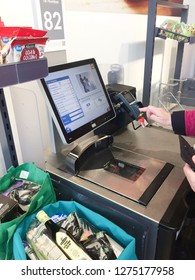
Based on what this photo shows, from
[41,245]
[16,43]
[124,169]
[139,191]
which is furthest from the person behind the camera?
[124,169]

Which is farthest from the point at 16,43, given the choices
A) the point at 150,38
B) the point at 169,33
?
the point at 169,33

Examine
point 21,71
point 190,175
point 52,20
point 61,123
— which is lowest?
point 190,175

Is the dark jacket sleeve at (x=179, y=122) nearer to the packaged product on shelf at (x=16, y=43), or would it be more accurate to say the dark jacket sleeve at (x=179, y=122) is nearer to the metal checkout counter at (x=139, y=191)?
the metal checkout counter at (x=139, y=191)

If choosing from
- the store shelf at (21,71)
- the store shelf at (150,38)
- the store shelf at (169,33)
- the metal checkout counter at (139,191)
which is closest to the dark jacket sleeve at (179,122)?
the metal checkout counter at (139,191)

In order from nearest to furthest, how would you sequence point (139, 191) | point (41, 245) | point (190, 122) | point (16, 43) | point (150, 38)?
point (16, 43) → point (41, 245) → point (139, 191) → point (190, 122) → point (150, 38)

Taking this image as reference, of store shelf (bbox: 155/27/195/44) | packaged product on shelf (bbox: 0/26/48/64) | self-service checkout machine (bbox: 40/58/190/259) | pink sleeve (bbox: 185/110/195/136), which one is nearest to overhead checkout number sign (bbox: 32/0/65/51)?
self-service checkout machine (bbox: 40/58/190/259)

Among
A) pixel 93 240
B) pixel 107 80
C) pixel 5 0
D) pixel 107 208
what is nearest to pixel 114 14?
pixel 107 80

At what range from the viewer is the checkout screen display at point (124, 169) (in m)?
0.92

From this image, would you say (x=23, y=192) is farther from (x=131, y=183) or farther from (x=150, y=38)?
(x=150, y=38)

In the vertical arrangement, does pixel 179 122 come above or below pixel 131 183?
above

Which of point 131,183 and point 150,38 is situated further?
point 150,38

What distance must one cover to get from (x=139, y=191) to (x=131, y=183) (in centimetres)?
5

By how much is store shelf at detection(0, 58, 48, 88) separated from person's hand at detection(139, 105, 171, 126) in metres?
0.65

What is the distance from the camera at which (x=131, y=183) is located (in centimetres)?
87
